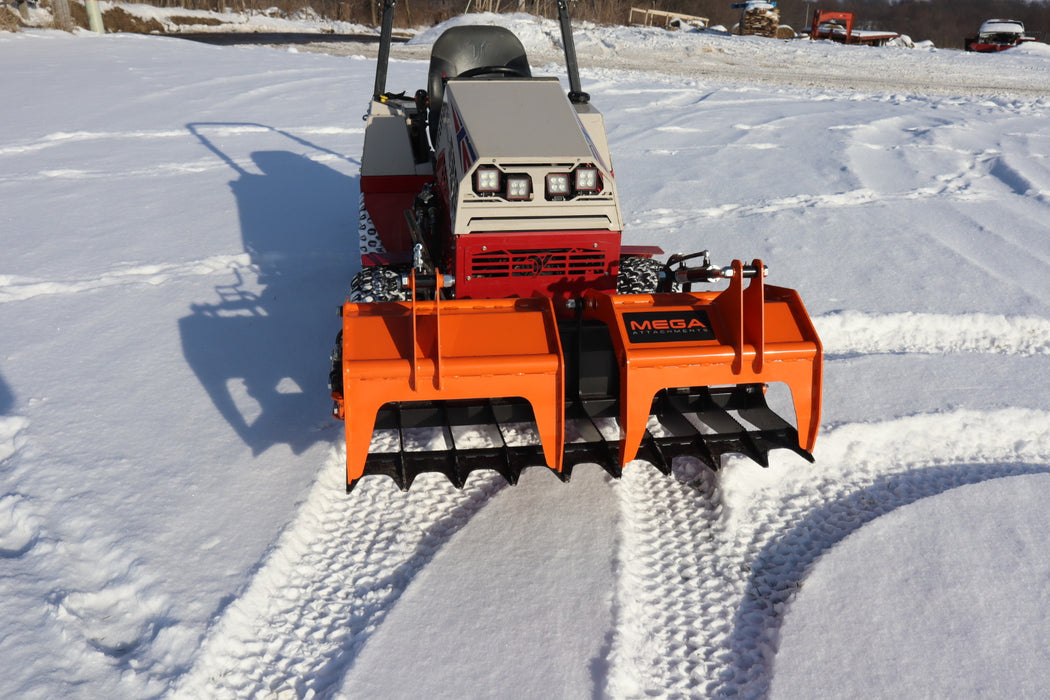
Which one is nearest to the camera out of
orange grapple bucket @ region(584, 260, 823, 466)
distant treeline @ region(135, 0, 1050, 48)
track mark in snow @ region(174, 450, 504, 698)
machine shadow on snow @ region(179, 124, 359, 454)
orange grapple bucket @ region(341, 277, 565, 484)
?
track mark in snow @ region(174, 450, 504, 698)

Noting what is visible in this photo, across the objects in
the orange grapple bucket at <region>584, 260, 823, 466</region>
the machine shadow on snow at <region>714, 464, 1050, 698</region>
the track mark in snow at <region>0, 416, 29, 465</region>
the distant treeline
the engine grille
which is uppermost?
the distant treeline

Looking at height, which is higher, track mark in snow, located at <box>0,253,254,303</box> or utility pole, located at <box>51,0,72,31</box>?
utility pole, located at <box>51,0,72,31</box>

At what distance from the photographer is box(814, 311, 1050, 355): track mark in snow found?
470 centimetres

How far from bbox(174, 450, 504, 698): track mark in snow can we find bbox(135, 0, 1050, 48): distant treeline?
12135 millimetres

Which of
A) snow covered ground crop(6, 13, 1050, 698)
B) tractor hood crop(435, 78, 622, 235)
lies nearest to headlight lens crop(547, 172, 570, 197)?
tractor hood crop(435, 78, 622, 235)

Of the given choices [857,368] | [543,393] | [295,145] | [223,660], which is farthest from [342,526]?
[295,145]

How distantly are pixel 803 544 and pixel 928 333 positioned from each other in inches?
94.4

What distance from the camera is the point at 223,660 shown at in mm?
2510

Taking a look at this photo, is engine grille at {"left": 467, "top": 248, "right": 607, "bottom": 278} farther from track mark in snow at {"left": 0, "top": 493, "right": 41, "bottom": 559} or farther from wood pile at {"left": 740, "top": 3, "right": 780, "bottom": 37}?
wood pile at {"left": 740, "top": 3, "right": 780, "bottom": 37}

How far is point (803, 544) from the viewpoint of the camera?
3.08 metres

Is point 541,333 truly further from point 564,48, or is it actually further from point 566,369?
point 564,48

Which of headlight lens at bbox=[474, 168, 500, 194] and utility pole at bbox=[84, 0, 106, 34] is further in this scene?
utility pole at bbox=[84, 0, 106, 34]

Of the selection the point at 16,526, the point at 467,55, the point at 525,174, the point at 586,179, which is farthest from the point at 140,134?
the point at 586,179

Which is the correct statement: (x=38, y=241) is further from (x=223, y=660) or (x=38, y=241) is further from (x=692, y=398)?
(x=692, y=398)
